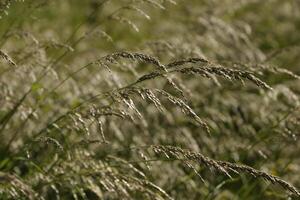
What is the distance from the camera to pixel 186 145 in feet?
14.3

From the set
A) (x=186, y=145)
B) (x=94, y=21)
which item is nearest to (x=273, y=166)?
(x=186, y=145)

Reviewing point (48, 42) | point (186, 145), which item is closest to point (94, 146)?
point (186, 145)

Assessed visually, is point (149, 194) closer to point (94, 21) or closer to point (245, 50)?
point (245, 50)

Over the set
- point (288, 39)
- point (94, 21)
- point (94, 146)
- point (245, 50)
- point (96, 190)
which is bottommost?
point (96, 190)

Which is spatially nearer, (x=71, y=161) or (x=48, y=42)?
(x=71, y=161)

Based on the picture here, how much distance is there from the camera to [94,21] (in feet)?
27.0

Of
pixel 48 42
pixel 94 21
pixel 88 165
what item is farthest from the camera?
pixel 94 21

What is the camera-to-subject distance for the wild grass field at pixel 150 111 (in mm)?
2896

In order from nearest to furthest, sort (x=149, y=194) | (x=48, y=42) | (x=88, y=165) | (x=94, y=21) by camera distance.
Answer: (x=149, y=194)
(x=88, y=165)
(x=48, y=42)
(x=94, y=21)

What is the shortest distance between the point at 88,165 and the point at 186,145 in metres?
1.12

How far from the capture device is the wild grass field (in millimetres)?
2896

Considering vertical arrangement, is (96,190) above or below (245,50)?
below

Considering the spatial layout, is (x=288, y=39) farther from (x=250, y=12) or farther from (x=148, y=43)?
(x=148, y=43)

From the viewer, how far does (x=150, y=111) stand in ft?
16.4
